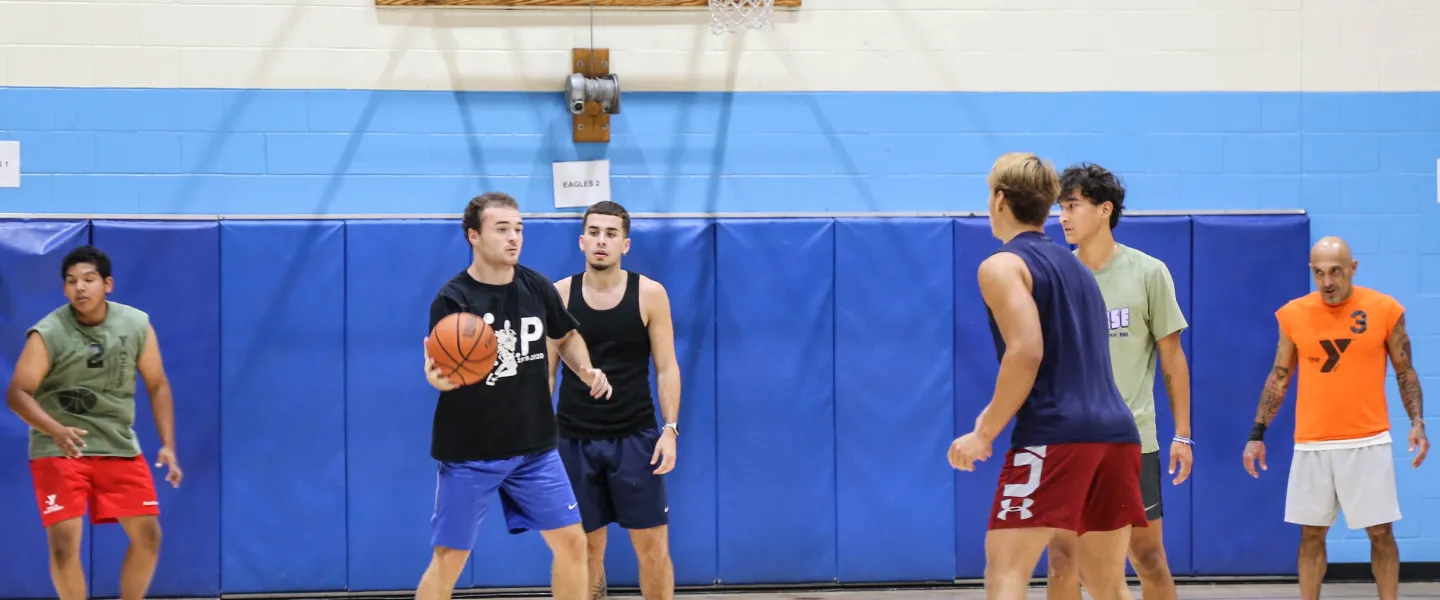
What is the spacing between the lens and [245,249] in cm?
617

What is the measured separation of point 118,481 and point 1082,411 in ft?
13.3

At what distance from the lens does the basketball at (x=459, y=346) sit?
13.9 ft

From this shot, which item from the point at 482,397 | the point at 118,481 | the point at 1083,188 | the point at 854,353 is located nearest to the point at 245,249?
the point at 118,481

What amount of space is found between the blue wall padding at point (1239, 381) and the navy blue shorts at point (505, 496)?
3.63m

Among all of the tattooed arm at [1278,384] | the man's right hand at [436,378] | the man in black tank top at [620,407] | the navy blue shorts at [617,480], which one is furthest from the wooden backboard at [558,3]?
the tattooed arm at [1278,384]

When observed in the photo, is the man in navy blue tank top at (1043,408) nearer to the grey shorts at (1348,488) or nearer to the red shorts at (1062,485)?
the red shorts at (1062,485)

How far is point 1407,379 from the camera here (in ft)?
18.1

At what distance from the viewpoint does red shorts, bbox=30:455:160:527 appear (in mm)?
5254

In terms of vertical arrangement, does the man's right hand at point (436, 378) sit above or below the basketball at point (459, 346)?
below

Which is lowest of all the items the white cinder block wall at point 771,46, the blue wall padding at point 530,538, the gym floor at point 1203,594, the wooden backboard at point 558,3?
the gym floor at point 1203,594

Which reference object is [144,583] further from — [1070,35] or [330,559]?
[1070,35]

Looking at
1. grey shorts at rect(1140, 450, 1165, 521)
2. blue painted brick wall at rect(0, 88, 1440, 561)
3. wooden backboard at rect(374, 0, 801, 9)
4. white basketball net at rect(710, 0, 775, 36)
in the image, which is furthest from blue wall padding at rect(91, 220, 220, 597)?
grey shorts at rect(1140, 450, 1165, 521)

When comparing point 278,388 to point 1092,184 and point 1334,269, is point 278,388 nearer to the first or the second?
point 1092,184

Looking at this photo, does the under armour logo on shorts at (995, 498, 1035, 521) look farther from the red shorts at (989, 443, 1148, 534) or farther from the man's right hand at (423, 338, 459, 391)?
the man's right hand at (423, 338, 459, 391)
